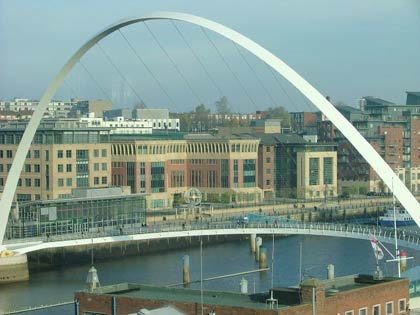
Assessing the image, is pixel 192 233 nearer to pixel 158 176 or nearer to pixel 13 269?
pixel 13 269

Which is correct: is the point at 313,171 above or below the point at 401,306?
above

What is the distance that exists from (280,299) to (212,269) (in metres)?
14.3

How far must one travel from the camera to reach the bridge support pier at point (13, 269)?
27.1 metres

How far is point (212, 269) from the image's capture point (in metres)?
28.5

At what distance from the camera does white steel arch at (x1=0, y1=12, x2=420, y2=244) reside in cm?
2086

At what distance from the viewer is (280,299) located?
46.6ft

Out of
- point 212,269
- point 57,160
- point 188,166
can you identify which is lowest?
point 212,269

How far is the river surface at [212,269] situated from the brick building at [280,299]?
5.97 m

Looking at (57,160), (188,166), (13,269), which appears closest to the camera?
(13,269)

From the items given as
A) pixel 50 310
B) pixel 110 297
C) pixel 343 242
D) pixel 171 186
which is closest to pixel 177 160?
pixel 171 186

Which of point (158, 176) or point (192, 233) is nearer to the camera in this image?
point (192, 233)

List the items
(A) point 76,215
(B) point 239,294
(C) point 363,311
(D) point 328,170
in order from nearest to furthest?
(C) point 363,311 < (B) point 239,294 < (A) point 76,215 < (D) point 328,170

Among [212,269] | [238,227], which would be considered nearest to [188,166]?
[238,227]

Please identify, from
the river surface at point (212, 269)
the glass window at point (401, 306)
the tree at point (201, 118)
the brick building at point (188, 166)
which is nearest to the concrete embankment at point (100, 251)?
the river surface at point (212, 269)
